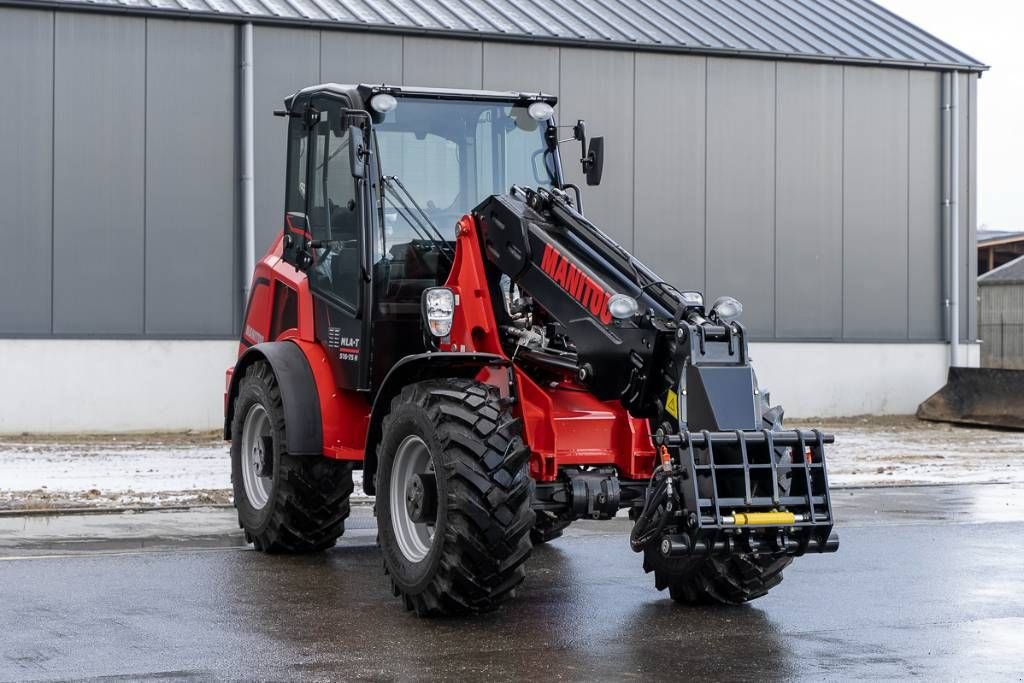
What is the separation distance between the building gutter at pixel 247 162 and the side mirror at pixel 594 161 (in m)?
13.3

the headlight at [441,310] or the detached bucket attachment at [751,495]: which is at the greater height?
the headlight at [441,310]

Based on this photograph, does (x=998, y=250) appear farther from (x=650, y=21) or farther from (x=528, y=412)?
(x=528, y=412)

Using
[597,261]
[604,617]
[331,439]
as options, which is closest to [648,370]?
[597,261]

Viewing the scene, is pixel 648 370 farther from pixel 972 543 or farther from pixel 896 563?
pixel 972 543

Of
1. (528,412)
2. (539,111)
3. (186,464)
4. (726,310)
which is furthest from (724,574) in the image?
(186,464)

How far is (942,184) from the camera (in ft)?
93.6

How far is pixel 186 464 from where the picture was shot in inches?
715

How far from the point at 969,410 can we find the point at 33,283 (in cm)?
1515

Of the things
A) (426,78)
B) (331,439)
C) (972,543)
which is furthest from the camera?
(426,78)

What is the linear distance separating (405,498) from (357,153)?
2.38 m

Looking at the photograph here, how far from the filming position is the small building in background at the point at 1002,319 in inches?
1890

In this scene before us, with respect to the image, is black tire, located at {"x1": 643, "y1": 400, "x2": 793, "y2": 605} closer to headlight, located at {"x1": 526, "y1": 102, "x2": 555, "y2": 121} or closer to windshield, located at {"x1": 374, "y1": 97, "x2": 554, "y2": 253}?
windshield, located at {"x1": 374, "y1": 97, "x2": 554, "y2": 253}

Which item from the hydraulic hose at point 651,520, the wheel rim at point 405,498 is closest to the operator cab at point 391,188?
the wheel rim at point 405,498

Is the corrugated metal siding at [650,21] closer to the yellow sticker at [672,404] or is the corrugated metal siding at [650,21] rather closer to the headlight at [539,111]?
the headlight at [539,111]
